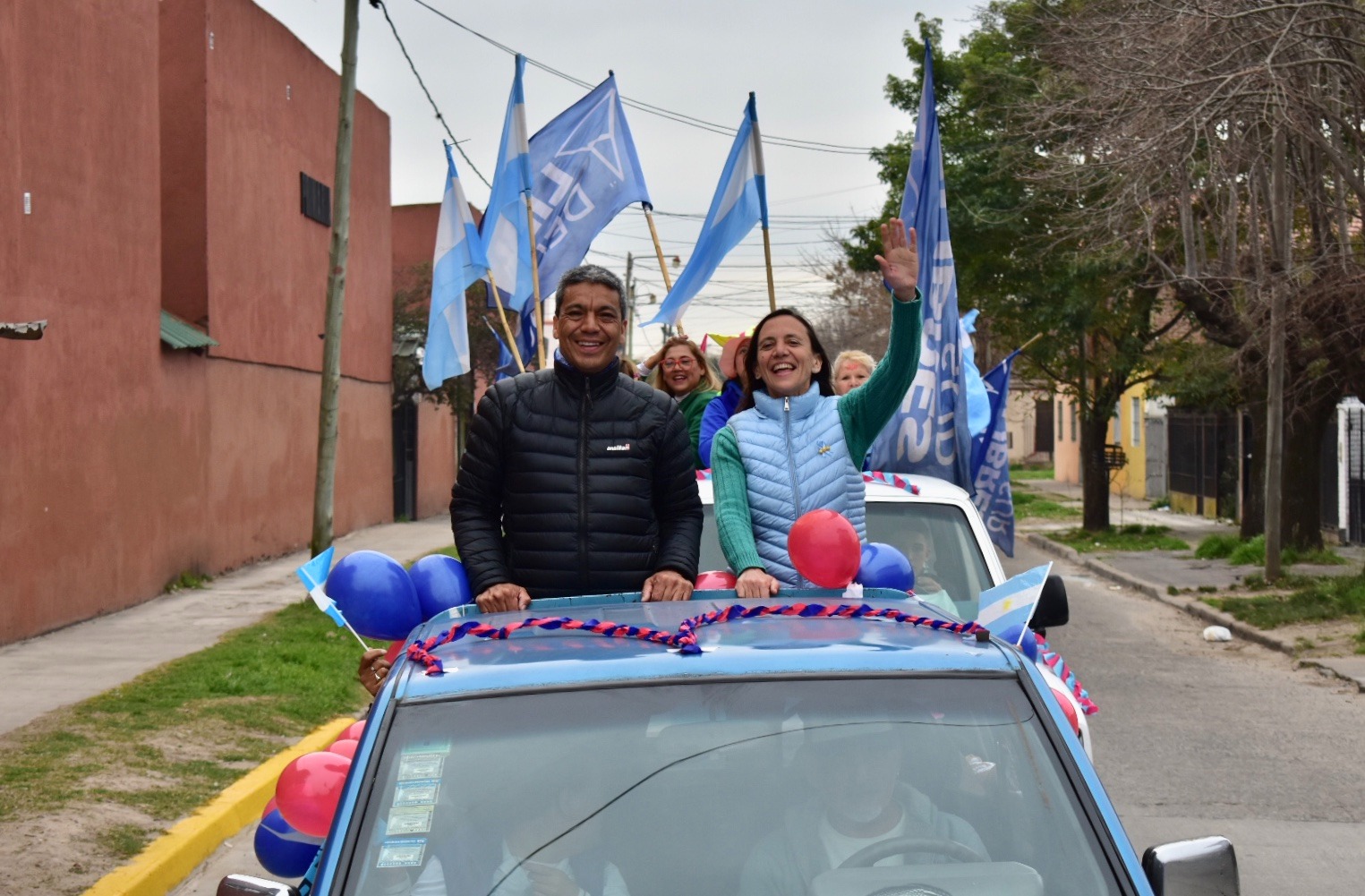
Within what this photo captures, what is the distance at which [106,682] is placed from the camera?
10.4 m

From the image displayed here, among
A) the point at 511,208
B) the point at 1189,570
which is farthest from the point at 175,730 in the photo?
the point at 1189,570

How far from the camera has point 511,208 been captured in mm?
10523

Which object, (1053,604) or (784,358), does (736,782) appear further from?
(1053,604)

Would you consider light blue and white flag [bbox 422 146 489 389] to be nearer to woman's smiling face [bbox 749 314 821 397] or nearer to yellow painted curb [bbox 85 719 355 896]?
yellow painted curb [bbox 85 719 355 896]

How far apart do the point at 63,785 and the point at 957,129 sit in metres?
22.6

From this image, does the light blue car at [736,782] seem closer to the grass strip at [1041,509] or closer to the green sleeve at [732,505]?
the green sleeve at [732,505]

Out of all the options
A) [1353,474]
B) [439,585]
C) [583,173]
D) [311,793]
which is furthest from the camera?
[1353,474]

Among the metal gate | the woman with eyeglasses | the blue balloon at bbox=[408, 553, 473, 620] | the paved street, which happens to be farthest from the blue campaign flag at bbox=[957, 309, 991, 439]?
the metal gate

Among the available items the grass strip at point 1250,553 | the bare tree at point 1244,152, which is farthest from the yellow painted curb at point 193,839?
the grass strip at point 1250,553

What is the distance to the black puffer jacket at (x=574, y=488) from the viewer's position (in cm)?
412

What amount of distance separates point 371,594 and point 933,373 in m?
5.14

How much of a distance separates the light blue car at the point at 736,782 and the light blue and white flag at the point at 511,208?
772 centimetres

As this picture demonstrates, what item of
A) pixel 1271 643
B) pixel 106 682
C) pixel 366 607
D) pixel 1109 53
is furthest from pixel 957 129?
pixel 366 607

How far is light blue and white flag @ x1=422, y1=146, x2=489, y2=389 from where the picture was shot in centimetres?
1077
